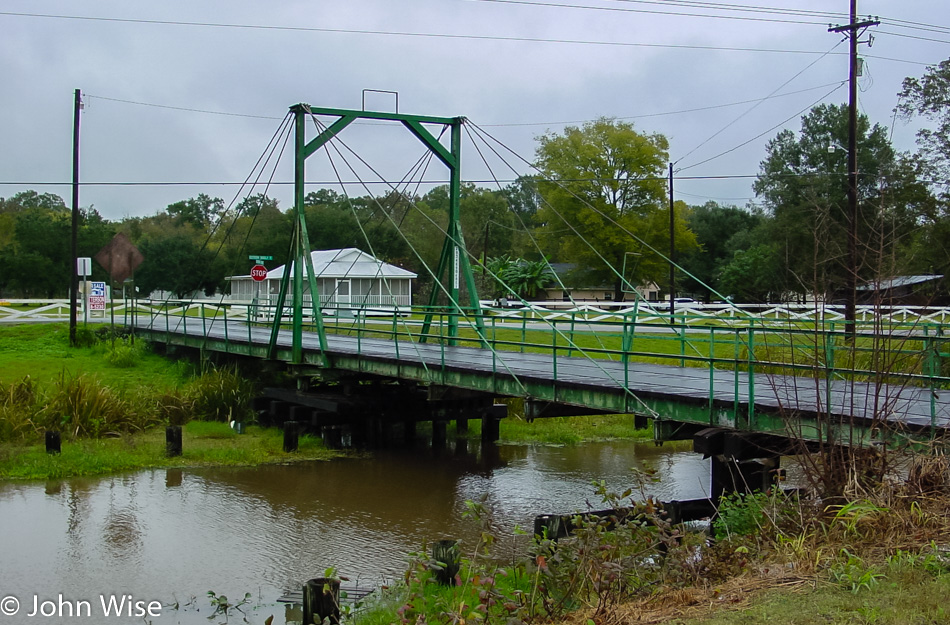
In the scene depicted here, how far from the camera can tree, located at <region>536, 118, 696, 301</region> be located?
2271 inches

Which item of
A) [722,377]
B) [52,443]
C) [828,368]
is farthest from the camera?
[52,443]

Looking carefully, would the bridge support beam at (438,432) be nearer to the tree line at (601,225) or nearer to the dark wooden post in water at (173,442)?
the dark wooden post in water at (173,442)

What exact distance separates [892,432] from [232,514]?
9.12m

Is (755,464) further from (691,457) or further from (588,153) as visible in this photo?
(588,153)

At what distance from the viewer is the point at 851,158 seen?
77.3ft

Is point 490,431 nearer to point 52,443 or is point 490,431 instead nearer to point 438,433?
point 438,433

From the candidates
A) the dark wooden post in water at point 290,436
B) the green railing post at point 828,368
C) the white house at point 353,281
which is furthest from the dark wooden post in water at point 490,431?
the white house at point 353,281

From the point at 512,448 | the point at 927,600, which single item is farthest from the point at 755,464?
the point at 512,448

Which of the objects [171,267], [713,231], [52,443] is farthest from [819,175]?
[52,443]

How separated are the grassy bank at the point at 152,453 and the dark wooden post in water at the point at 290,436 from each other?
0.13 m

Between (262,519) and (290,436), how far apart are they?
204 inches

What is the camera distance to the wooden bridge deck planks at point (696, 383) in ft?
29.6

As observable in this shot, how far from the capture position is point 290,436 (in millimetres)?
18344

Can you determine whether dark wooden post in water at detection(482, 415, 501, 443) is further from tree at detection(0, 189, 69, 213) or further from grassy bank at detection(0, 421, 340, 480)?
tree at detection(0, 189, 69, 213)
